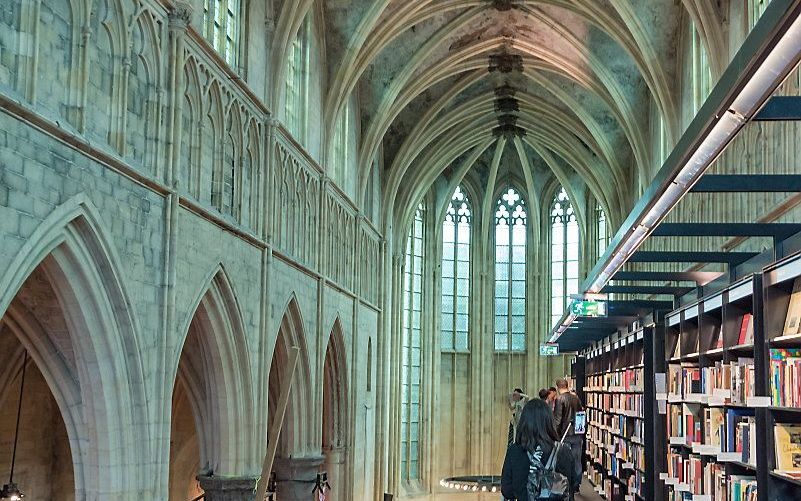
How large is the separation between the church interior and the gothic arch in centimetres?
3

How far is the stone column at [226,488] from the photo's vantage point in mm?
15016

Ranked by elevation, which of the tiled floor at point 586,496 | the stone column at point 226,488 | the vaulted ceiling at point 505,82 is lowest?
the tiled floor at point 586,496

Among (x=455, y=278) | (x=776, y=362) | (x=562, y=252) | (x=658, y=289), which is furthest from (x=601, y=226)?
(x=776, y=362)

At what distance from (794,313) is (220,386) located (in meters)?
9.34

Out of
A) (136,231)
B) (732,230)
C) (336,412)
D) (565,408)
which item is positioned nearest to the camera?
(732,230)

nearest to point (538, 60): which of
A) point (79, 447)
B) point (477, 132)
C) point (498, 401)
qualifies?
point (477, 132)

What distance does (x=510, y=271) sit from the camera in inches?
1467

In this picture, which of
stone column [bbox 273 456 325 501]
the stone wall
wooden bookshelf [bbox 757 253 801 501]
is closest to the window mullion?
stone column [bbox 273 456 325 501]

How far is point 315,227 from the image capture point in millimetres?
20469

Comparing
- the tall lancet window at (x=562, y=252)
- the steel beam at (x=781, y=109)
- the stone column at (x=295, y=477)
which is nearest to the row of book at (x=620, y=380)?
the stone column at (x=295, y=477)

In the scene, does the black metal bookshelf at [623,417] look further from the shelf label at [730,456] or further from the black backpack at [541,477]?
the black backpack at [541,477]

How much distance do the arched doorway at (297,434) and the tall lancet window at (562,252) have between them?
1800 cm

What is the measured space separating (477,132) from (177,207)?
20469 mm

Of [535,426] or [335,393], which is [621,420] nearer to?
[335,393]
